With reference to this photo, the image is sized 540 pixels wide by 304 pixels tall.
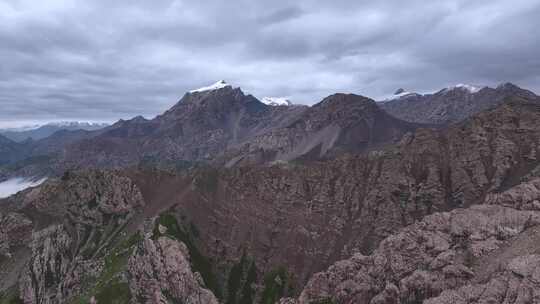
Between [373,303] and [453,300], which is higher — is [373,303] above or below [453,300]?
below

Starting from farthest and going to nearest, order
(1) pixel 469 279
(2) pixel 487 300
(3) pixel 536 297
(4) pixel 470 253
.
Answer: (4) pixel 470 253, (1) pixel 469 279, (2) pixel 487 300, (3) pixel 536 297

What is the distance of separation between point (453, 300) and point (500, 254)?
3635cm

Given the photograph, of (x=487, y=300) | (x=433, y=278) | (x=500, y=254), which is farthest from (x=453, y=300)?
(x=500, y=254)

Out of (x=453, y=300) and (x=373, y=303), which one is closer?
(x=453, y=300)

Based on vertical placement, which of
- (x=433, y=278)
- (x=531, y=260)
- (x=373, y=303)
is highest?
(x=531, y=260)

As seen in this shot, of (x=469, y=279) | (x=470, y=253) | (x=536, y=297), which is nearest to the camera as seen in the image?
(x=536, y=297)

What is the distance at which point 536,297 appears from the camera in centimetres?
14325

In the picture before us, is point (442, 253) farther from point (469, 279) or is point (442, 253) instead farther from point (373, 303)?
point (373, 303)

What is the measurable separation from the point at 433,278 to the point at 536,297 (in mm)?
47330

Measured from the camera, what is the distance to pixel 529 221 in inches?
7584

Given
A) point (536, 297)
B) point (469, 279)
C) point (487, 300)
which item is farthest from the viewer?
point (469, 279)

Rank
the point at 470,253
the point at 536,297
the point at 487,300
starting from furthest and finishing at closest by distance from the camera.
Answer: the point at 470,253 < the point at 487,300 < the point at 536,297

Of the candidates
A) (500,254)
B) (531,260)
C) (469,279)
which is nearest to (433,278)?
(469,279)

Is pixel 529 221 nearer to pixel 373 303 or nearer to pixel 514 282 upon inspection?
pixel 514 282
